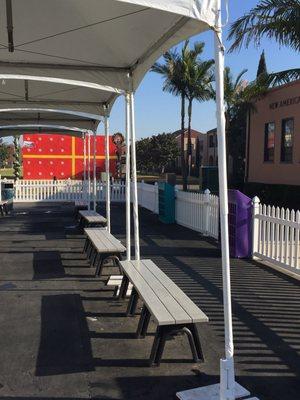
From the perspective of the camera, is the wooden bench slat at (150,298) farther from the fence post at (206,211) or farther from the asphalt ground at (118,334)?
the fence post at (206,211)

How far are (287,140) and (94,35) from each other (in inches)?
524

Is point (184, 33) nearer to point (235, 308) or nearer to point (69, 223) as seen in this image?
point (235, 308)

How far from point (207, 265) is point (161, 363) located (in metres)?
4.12

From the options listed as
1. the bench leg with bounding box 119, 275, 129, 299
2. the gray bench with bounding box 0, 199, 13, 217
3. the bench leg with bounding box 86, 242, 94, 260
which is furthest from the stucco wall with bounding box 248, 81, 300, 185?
the bench leg with bounding box 119, 275, 129, 299

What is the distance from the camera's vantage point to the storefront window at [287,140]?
55.4ft

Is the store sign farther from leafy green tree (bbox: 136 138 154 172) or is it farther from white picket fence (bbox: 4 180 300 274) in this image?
leafy green tree (bbox: 136 138 154 172)

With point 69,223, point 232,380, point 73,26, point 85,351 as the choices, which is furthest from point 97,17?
point 69,223

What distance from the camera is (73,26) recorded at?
4.94 metres

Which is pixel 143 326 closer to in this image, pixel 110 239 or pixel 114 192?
pixel 110 239

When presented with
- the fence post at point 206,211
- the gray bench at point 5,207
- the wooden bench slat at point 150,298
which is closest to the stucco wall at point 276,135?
the fence post at point 206,211

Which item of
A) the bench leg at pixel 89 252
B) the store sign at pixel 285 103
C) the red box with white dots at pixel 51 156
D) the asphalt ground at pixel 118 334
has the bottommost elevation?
the asphalt ground at pixel 118 334

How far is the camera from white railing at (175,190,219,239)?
10.7m

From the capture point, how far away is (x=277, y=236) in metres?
7.69

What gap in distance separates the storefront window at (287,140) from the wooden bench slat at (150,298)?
12682 millimetres
